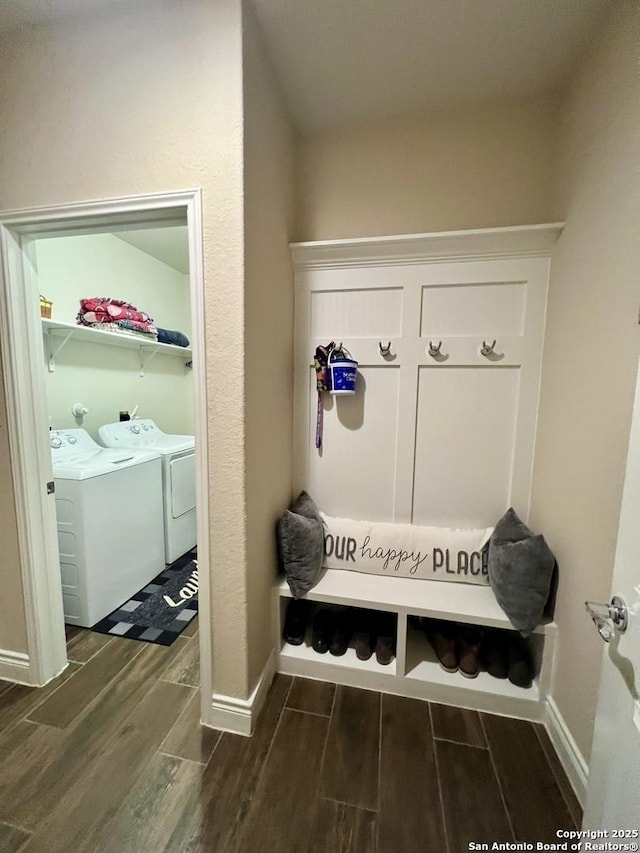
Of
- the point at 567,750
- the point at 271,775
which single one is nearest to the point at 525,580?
the point at 567,750

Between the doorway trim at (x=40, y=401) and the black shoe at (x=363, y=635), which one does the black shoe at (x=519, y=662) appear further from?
the doorway trim at (x=40, y=401)

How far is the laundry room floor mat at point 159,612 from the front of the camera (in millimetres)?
1838

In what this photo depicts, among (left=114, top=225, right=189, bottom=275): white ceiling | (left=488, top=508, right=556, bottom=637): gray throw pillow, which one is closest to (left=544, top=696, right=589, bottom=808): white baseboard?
(left=488, top=508, right=556, bottom=637): gray throw pillow

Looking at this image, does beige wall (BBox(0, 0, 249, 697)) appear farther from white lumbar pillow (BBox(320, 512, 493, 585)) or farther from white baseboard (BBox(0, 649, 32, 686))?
white baseboard (BBox(0, 649, 32, 686))

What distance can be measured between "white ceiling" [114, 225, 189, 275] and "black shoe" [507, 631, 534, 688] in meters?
3.26

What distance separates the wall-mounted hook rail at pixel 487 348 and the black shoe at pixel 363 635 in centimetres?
144

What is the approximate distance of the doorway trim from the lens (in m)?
1.16

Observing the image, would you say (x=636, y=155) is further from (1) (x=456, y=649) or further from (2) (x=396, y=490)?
(1) (x=456, y=649)

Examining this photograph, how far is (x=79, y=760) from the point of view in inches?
47.0

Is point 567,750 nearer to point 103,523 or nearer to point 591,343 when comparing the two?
point 591,343

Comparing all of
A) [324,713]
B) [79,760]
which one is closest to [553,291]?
[324,713]

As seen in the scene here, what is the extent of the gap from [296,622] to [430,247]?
6.29ft

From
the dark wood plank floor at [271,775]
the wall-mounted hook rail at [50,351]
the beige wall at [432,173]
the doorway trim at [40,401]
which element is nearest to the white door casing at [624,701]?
the dark wood plank floor at [271,775]

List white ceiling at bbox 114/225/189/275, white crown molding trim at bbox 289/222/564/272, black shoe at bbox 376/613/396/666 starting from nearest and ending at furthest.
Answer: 1. white crown molding trim at bbox 289/222/564/272
2. black shoe at bbox 376/613/396/666
3. white ceiling at bbox 114/225/189/275
